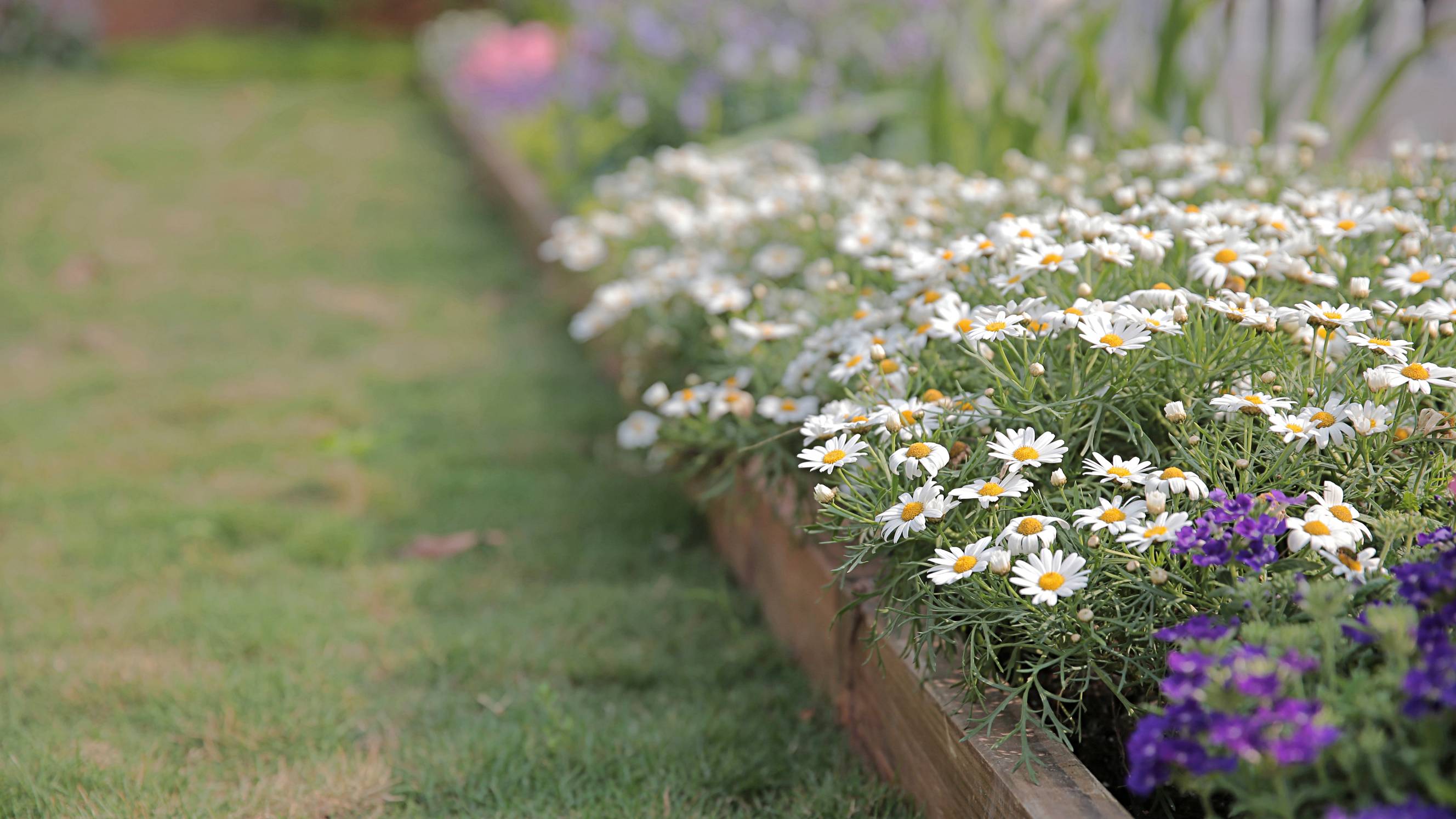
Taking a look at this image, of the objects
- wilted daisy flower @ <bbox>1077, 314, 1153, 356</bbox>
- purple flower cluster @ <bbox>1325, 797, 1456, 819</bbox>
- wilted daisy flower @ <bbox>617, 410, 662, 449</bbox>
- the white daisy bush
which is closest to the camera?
purple flower cluster @ <bbox>1325, 797, 1456, 819</bbox>

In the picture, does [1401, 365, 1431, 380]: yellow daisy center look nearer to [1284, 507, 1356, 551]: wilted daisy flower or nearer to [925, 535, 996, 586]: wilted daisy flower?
[1284, 507, 1356, 551]: wilted daisy flower

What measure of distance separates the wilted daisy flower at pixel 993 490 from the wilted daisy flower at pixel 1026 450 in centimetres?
2

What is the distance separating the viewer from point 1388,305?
4.98 ft

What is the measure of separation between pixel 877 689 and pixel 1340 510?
685 mm

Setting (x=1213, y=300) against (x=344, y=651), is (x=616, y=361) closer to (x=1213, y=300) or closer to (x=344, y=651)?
(x=344, y=651)

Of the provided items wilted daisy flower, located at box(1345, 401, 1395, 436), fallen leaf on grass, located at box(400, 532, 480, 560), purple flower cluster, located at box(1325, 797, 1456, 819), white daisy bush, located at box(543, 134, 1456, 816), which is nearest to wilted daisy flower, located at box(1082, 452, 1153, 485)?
white daisy bush, located at box(543, 134, 1456, 816)

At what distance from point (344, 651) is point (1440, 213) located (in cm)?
230

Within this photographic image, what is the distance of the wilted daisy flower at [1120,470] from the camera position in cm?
130

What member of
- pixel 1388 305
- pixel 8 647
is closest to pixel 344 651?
pixel 8 647

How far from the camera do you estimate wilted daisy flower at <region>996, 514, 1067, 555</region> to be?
4.08 ft

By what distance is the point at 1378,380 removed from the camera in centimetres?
132

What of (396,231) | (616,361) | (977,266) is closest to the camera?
(977,266)

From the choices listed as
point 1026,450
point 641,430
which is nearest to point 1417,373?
point 1026,450

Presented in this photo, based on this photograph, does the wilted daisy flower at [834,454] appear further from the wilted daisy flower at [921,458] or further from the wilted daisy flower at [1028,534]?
the wilted daisy flower at [1028,534]
